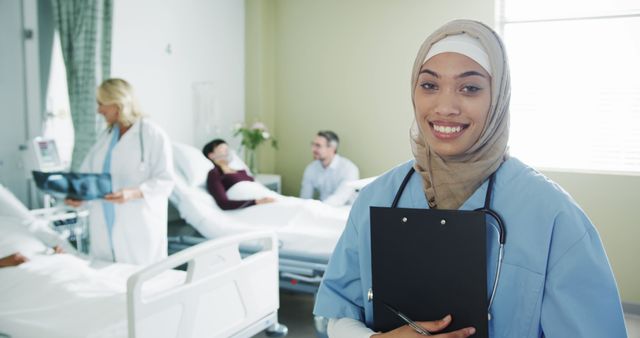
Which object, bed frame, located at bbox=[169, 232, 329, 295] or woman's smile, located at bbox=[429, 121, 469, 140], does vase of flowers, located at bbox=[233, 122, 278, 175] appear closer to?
bed frame, located at bbox=[169, 232, 329, 295]

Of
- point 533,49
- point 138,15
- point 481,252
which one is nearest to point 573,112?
point 533,49

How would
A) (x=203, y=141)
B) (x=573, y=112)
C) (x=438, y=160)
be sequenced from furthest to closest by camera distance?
(x=203, y=141)
(x=573, y=112)
(x=438, y=160)

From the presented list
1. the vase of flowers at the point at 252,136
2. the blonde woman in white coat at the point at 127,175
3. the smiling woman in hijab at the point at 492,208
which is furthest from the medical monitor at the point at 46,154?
the smiling woman in hijab at the point at 492,208

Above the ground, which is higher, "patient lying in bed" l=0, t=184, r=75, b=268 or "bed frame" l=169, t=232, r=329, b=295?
"patient lying in bed" l=0, t=184, r=75, b=268

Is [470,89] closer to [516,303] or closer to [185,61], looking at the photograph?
[516,303]

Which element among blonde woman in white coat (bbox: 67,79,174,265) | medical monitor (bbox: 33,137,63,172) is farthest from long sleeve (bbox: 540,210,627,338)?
medical monitor (bbox: 33,137,63,172)

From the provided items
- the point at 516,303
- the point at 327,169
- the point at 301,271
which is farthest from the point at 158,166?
the point at 516,303

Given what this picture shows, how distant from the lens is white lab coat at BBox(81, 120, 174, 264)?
9.43 ft

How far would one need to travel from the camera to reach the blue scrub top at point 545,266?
2.76ft

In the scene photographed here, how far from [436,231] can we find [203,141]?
3676 mm

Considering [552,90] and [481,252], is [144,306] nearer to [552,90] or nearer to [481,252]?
[481,252]

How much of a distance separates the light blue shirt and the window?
1.37m

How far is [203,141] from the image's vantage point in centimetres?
438

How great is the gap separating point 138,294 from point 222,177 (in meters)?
2.15
